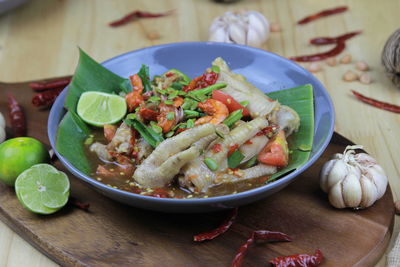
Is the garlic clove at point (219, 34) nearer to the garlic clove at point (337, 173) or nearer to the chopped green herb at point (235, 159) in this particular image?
the chopped green herb at point (235, 159)

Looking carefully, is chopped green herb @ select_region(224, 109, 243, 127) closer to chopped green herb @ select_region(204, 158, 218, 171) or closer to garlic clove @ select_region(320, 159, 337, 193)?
chopped green herb @ select_region(204, 158, 218, 171)

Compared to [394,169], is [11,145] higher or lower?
higher

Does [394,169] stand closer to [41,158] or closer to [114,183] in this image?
[114,183]

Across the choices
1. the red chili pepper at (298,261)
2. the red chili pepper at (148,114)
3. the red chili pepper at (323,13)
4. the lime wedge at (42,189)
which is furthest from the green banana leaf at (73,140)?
the red chili pepper at (323,13)

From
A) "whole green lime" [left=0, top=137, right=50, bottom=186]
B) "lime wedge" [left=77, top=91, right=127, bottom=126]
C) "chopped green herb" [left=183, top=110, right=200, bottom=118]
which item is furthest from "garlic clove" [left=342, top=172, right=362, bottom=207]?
"whole green lime" [left=0, top=137, right=50, bottom=186]

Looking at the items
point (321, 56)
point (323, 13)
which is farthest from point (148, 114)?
point (323, 13)

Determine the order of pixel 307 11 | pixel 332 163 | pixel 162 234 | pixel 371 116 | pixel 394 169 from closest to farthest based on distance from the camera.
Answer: pixel 162 234
pixel 332 163
pixel 394 169
pixel 371 116
pixel 307 11

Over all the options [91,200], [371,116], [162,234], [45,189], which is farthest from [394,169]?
[45,189]

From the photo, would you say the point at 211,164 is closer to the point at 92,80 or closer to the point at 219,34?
the point at 92,80
